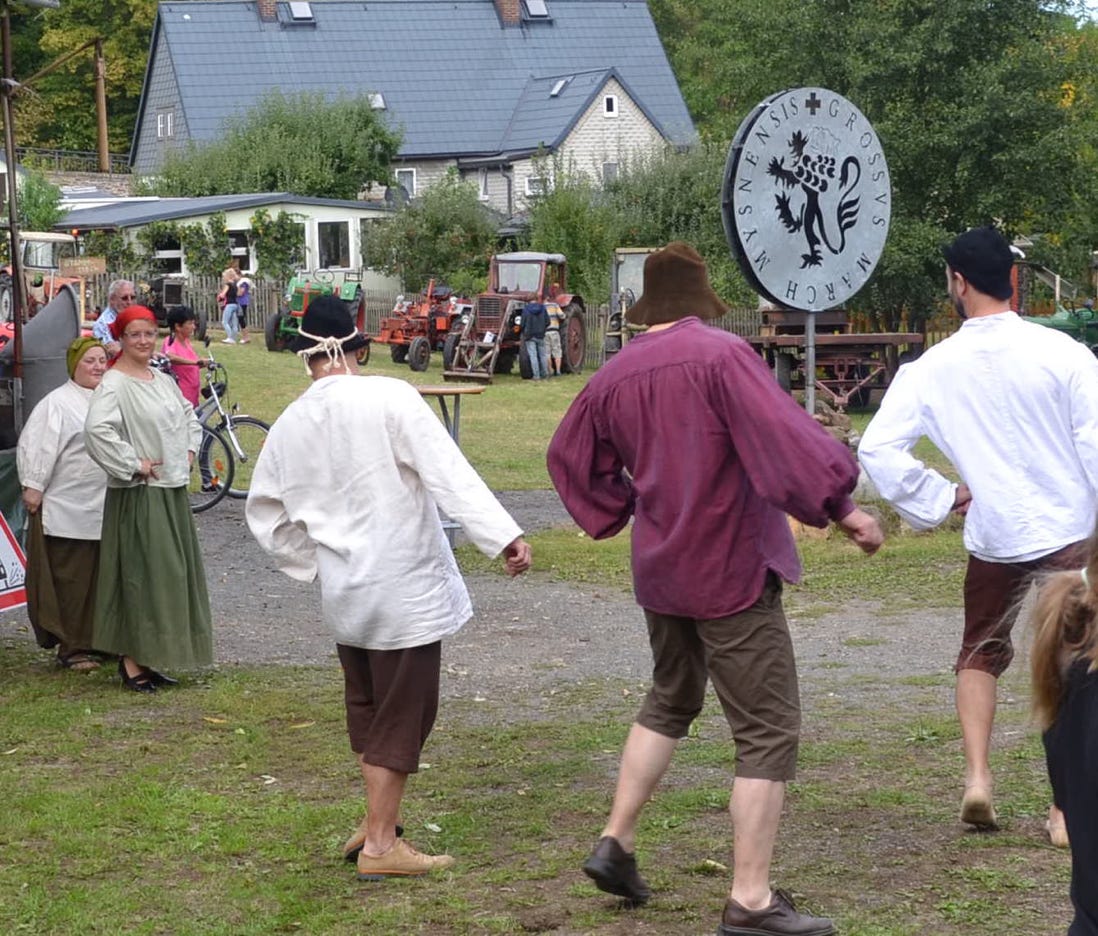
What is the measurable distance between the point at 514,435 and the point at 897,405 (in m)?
A: 15.6

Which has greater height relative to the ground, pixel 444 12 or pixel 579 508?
pixel 444 12

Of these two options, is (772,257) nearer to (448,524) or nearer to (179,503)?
(448,524)

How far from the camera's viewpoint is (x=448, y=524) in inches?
453

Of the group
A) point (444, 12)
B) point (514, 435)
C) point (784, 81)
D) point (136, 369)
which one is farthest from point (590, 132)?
point (136, 369)

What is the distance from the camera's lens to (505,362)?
3002cm

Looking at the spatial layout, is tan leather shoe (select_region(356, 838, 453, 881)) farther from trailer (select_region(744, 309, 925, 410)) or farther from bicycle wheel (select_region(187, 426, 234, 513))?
trailer (select_region(744, 309, 925, 410))

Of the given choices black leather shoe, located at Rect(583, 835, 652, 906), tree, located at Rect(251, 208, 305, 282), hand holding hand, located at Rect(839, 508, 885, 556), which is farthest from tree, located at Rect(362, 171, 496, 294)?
hand holding hand, located at Rect(839, 508, 885, 556)

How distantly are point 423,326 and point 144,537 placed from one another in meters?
24.1

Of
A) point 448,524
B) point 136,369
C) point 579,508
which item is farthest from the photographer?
point 448,524

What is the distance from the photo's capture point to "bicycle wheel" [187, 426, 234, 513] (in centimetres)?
1434

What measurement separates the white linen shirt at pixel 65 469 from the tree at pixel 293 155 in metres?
39.0

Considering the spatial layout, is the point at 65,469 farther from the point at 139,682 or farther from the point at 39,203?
the point at 39,203

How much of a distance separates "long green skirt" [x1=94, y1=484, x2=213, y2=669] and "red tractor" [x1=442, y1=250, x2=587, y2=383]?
2051 centimetres

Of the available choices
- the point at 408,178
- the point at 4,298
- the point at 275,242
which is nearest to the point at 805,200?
the point at 4,298
